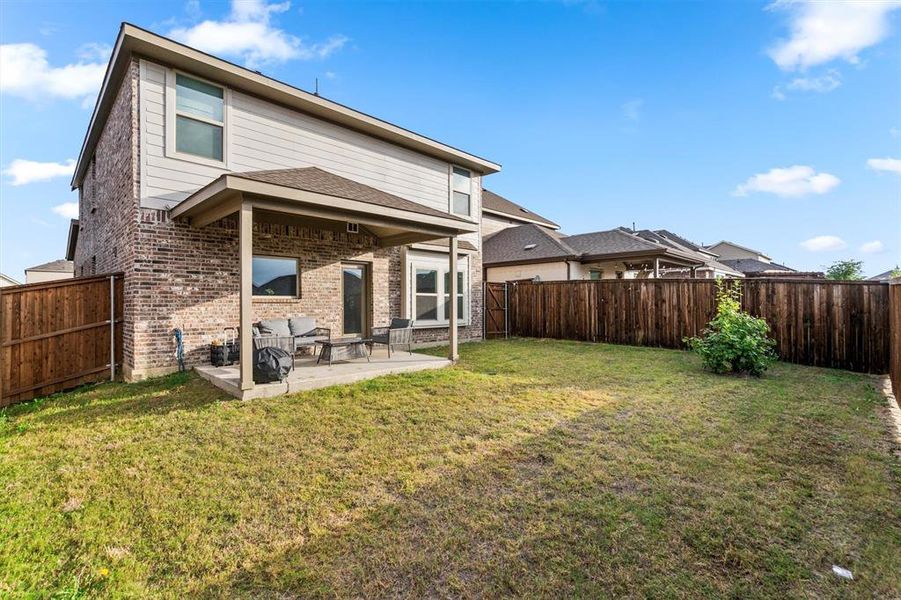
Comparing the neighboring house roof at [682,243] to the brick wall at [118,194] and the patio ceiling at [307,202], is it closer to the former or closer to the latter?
the patio ceiling at [307,202]

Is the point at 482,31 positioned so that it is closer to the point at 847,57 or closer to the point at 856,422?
the point at 847,57

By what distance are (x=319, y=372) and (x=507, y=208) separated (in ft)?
57.3

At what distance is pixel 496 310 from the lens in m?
14.1

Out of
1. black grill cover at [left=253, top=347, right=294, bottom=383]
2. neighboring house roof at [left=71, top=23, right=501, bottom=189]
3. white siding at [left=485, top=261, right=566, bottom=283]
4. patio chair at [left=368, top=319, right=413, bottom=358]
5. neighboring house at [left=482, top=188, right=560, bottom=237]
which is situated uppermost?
neighboring house at [left=482, top=188, right=560, bottom=237]

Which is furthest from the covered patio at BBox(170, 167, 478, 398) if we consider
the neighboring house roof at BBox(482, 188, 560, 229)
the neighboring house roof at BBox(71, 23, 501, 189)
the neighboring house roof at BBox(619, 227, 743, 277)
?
the neighboring house roof at BBox(619, 227, 743, 277)

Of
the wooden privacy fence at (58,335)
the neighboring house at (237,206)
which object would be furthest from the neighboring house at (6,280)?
the wooden privacy fence at (58,335)

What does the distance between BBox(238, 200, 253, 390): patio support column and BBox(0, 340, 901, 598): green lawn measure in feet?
1.69

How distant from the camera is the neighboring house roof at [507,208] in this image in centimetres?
2061

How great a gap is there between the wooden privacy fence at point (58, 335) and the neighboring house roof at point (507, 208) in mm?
15394

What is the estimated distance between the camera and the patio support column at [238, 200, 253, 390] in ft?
17.7

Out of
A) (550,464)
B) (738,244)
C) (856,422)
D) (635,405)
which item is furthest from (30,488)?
(738,244)

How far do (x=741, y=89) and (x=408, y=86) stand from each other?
10251 millimetres

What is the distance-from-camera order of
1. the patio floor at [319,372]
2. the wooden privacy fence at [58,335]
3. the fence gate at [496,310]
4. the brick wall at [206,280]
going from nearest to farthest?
the patio floor at [319,372], the wooden privacy fence at [58,335], the brick wall at [206,280], the fence gate at [496,310]

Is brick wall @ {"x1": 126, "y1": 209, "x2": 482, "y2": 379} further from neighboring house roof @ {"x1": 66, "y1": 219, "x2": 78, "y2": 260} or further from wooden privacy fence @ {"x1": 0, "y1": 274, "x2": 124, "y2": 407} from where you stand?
neighboring house roof @ {"x1": 66, "y1": 219, "x2": 78, "y2": 260}
